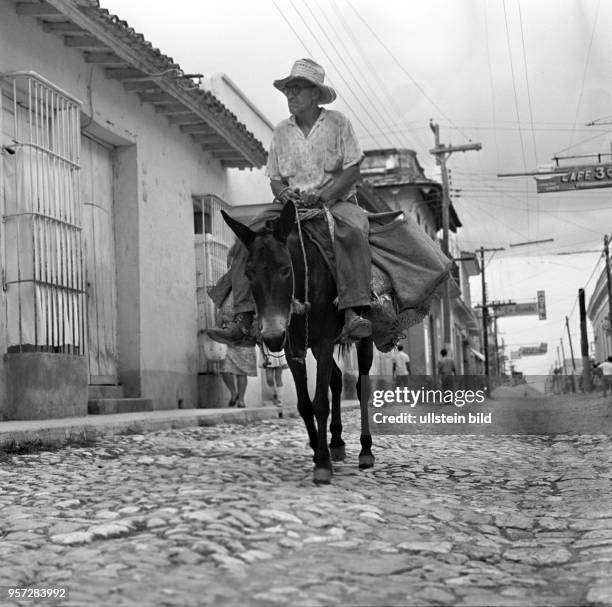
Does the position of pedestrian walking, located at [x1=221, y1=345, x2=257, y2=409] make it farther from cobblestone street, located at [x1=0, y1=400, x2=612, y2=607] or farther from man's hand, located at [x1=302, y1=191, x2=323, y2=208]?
man's hand, located at [x1=302, y1=191, x2=323, y2=208]

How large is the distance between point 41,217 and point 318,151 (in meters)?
4.77

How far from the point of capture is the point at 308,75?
6523mm

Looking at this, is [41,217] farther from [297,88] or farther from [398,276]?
[398,276]

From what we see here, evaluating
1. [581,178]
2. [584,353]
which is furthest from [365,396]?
[584,353]

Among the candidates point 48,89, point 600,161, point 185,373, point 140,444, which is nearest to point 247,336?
point 140,444

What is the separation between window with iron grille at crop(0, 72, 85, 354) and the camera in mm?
10070

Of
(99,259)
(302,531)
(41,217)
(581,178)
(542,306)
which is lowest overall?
(302,531)

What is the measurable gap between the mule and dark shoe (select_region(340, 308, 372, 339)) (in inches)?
3.6

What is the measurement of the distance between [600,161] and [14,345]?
22.7 meters

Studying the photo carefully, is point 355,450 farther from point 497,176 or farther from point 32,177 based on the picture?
point 497,176

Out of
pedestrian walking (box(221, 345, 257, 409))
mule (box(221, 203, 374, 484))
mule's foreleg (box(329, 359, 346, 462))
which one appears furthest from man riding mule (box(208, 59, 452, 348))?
pedestrian walking (box(221, 345, 257, 409))

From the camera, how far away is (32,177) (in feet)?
33.8

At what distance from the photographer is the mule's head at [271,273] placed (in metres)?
5.41

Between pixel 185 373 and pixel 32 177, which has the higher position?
pixel 32 177
